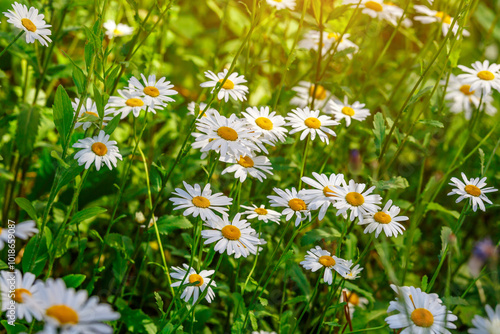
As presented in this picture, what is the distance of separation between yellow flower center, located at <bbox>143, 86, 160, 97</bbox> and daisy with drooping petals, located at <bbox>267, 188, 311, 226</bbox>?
1.50ft

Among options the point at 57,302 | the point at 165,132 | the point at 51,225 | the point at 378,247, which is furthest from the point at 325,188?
the point at 165,132

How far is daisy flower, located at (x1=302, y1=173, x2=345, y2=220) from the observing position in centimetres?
126

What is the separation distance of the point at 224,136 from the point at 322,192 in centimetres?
30

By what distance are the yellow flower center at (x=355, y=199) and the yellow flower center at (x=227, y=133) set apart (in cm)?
33

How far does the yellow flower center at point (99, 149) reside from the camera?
1.27 meters

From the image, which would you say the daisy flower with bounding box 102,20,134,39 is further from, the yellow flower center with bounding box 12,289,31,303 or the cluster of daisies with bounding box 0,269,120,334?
the cluster of daisies with bounding box 0,269,120,334

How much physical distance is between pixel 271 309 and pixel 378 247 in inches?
22.0

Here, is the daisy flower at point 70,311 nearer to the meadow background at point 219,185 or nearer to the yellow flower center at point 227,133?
the meadow background at point 219,185

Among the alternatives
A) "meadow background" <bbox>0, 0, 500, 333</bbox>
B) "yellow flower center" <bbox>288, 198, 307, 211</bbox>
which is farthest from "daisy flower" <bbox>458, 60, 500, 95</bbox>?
"yellow flower center" <bbox>288, 198, 307, 211</bbox>

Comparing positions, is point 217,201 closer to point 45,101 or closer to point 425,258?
point 45,101

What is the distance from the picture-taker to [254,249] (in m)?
1.25

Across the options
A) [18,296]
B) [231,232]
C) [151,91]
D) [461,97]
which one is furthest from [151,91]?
[461,97]

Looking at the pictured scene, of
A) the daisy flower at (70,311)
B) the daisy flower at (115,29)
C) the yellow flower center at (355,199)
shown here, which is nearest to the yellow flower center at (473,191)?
the yellow flower center at (355,199)

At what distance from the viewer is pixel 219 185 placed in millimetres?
2041
